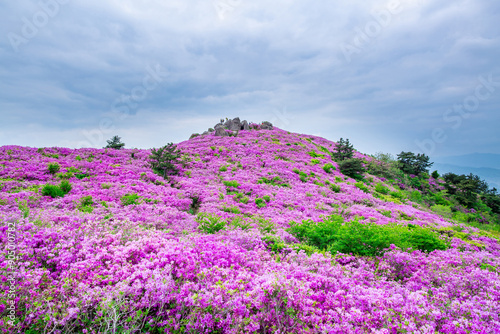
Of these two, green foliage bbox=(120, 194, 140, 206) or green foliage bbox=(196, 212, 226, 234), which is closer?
green foliage bbox=(196, 212, 226, 234)

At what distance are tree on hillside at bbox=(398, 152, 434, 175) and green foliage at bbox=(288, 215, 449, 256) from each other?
33.8m

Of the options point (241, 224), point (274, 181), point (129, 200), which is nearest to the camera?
point (241, 224)

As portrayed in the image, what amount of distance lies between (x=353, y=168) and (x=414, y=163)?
67.5 feet

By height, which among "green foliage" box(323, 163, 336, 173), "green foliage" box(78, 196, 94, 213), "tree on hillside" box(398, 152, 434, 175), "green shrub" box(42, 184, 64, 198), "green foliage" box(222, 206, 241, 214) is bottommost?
"green foliage" box(222, 206, 241, 214)

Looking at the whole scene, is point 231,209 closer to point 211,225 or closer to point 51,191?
point 211,225

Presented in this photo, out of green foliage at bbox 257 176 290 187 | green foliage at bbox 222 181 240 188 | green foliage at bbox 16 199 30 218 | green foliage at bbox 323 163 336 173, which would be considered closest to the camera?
green foliage at bbox 16 199 30 218

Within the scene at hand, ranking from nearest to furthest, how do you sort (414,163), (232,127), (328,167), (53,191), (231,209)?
(53,191)
(231,209)
(328,167)
(414,163)
(232,127)

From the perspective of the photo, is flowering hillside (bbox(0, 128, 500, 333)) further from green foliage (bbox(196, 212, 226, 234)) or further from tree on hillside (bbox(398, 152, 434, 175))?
tree on hillside (bbox(398, 152, 434, 175))

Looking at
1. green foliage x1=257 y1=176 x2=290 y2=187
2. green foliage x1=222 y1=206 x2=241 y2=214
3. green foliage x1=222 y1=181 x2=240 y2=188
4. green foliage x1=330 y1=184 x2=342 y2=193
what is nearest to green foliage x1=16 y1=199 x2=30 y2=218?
green foliage x1=222 y1=206 x2=241 y2=214

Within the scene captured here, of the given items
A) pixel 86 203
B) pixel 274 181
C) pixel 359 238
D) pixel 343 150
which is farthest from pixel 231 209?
pixel 343 150

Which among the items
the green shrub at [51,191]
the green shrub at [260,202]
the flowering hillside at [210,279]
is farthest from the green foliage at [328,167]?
the green shrub at [51,191]

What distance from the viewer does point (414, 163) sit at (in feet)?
126

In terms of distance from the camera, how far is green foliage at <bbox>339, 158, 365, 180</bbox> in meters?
26.2

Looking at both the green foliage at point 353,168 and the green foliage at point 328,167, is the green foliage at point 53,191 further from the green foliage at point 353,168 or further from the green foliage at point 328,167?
the green foliage at point 353,168
